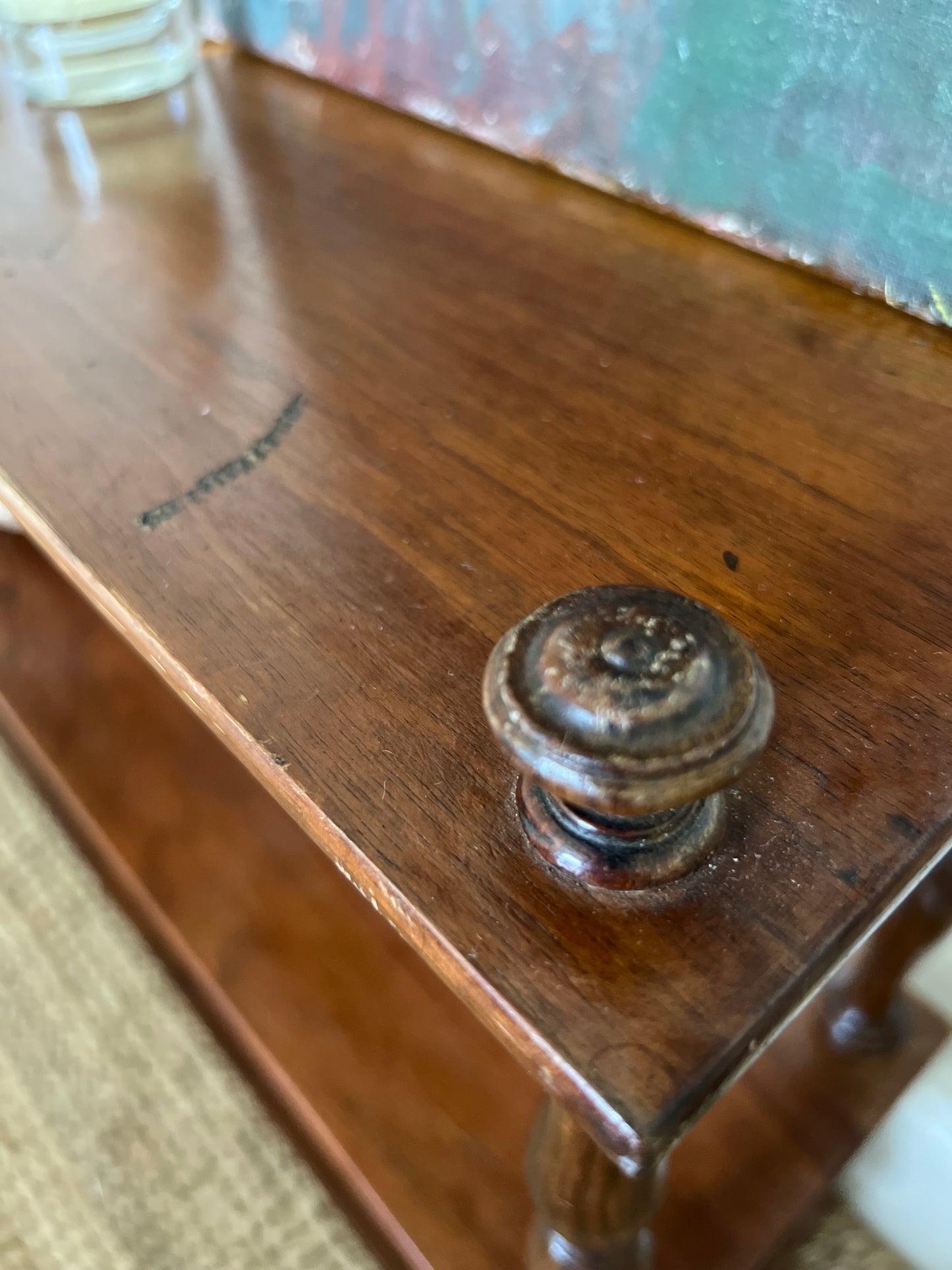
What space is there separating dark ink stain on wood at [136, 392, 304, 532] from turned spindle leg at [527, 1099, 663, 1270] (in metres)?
0.30

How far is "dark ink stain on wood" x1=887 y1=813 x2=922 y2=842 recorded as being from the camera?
32 centimetres

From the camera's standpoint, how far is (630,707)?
27 cm

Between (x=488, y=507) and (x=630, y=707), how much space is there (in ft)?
0.66

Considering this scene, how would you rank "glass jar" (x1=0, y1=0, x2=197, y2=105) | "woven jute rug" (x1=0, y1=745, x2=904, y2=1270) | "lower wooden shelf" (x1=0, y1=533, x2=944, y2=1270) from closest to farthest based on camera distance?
"lower wooden shelf" (x1=0, y1=533, x2=944, y2=1270) < "woven jute rug" (x1=0, y1=745, x2=904, y2=1270) < "glass jar" (x1=0, y1=0, x2=197, y2=105)

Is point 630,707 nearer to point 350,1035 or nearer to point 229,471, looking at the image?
point 229,471

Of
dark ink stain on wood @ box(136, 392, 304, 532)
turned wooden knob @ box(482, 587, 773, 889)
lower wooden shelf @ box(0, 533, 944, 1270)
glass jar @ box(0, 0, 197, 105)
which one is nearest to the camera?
turned wooden knob @ box(482, 587, 773, 889)

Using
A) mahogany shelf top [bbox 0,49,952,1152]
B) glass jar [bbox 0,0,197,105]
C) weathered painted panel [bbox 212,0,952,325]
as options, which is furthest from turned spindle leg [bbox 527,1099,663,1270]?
glass jar [bbox 0,0,197,105]

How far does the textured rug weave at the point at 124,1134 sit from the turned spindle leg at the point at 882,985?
0.36 m

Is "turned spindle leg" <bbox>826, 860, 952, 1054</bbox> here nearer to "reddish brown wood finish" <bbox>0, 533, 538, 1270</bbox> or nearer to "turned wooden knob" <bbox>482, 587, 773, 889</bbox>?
"reddish brown wood finish" <bbox>0, 533, 538, 1270</bbox>

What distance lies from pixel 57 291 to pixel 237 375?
6.0 inches

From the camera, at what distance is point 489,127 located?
2.28 feet

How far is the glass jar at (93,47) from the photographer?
Answer: 0.78m

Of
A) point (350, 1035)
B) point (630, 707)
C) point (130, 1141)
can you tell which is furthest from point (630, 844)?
point (130, 1141)

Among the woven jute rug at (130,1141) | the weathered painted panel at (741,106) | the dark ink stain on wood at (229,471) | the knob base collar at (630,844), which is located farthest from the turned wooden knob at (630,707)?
the woven jute rug at (130,1141)
